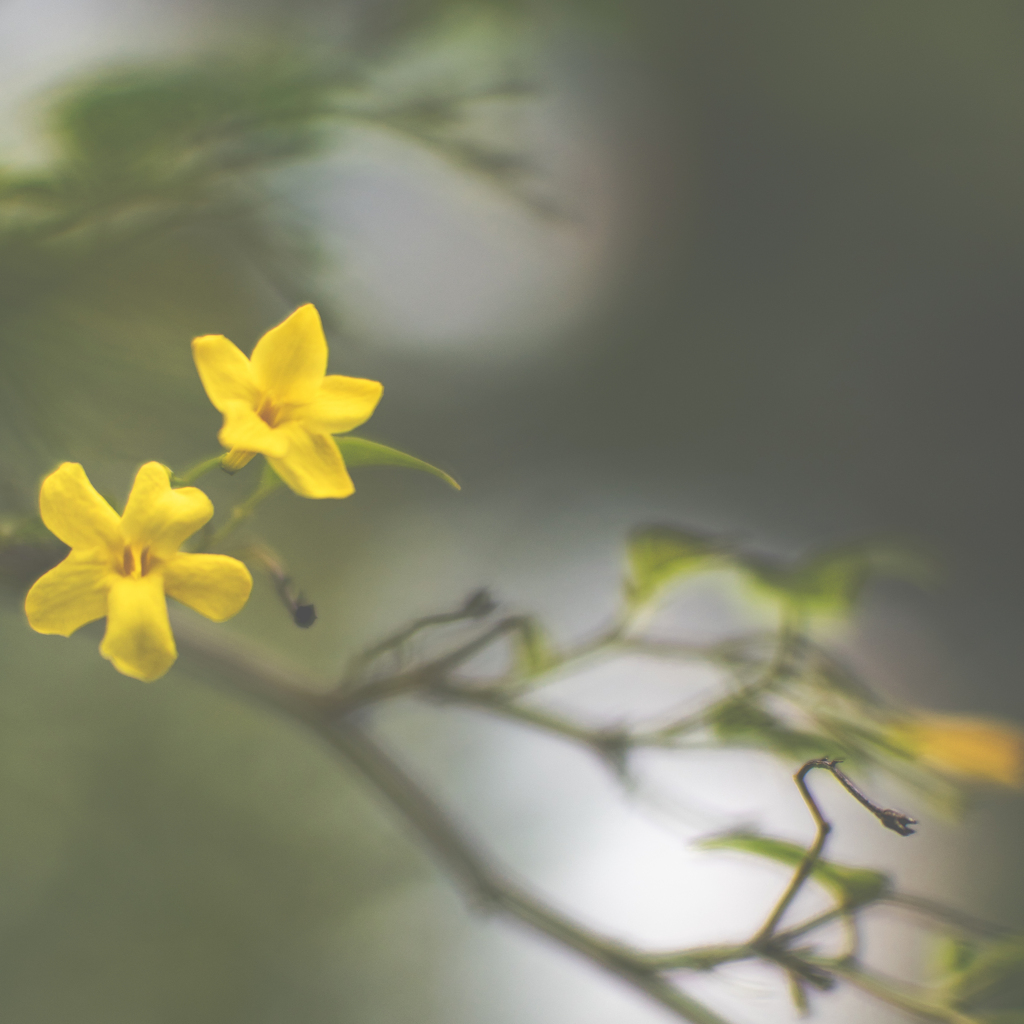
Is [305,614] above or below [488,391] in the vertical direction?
below

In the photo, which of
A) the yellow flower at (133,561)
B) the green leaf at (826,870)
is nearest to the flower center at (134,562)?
the yellow flower at (133,561)

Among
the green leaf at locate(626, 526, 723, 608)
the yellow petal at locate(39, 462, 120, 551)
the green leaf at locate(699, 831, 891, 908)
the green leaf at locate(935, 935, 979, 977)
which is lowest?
the yellow petal at locate(39, 462, 120, 551)

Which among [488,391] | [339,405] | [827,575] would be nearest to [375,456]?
[339,405]

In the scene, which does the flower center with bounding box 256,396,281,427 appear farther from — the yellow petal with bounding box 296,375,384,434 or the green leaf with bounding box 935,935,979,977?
the green leaf with bounding box 935,935,979,977

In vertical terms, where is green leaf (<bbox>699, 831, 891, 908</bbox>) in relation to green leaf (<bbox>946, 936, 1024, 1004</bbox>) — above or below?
below

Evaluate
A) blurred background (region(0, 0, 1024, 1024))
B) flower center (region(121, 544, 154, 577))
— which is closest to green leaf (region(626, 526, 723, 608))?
blurred background (region(0, 0, 1024, 1024))

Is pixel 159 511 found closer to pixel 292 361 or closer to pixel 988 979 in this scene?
pixel 292 361

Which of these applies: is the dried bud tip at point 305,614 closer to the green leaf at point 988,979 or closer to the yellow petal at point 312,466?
the yellow petal at point 312,466
